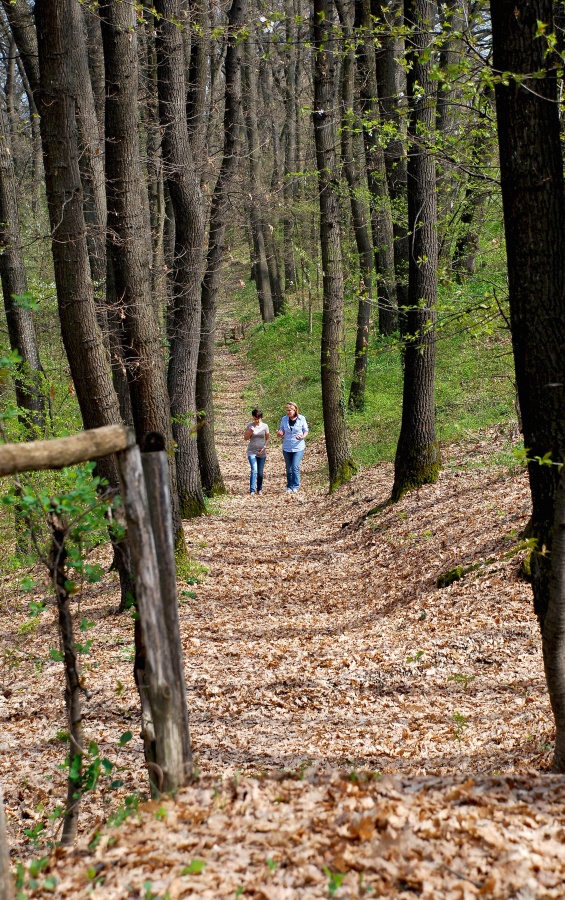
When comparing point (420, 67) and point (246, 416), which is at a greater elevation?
point (420, 67)

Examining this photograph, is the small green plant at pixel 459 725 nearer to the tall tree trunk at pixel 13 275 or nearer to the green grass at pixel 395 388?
the green grass at pixel 395 388

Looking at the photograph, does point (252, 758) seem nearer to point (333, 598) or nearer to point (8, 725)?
point (8, 725)

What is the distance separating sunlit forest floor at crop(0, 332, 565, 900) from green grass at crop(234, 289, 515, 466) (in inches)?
65.7

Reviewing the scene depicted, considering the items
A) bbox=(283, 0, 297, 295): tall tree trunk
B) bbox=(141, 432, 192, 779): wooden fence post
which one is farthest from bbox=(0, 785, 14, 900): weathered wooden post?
bbox=(283, 0, 297, 295): tall tree trunk

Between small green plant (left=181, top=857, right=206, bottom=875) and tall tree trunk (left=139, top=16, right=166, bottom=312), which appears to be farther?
tall tree trunk (left=139, top=16, right=166, bottom=312)

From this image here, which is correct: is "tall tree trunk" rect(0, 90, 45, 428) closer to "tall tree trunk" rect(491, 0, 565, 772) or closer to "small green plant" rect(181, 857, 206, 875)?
"tall tree trunk" rect(491, 0, 565, 772)

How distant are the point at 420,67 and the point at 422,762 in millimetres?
8726

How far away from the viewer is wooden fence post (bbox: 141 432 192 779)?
3844mm

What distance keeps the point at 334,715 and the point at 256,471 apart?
34.9 ft

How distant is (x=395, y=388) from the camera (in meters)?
20.8

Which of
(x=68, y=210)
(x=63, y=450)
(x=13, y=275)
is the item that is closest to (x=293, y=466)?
(x=13, y=275)

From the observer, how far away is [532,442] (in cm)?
451

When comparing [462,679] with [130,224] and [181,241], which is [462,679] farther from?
[181,241]

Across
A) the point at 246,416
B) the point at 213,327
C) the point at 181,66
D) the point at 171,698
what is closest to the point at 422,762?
the point at 171,698
